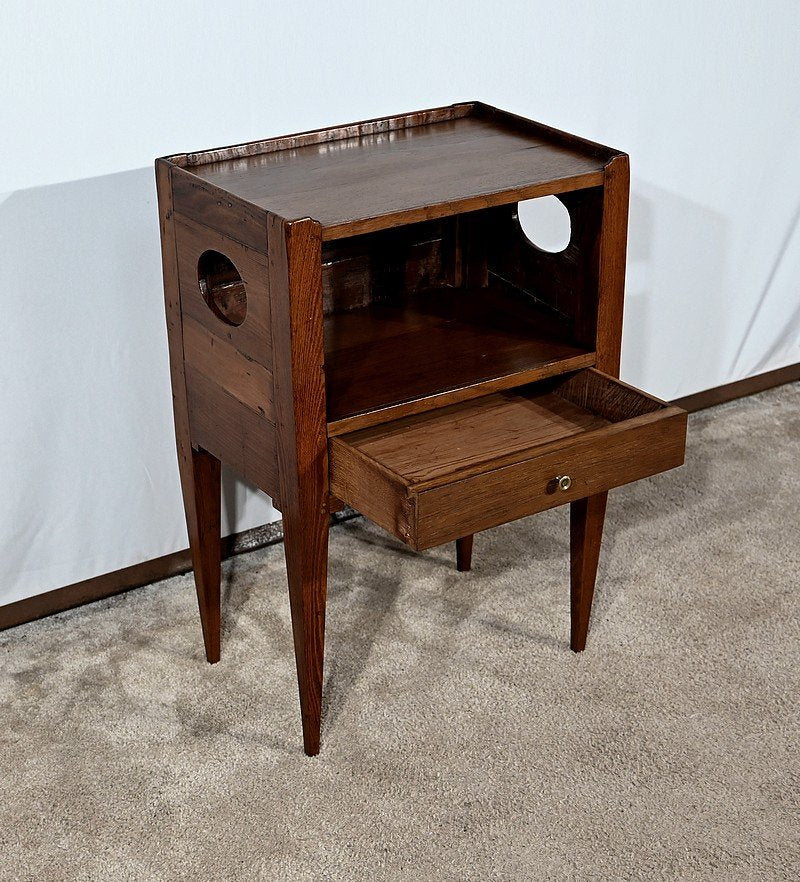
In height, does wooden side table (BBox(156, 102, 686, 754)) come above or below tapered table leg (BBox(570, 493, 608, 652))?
above

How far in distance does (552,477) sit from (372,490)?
0.22m

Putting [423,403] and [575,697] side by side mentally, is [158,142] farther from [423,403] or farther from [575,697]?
Answer: [575,697]

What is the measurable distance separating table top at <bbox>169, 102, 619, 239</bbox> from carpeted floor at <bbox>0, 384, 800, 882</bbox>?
738 millimetres

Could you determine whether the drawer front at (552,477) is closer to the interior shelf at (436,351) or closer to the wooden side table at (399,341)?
the wooden side table at (399,341)

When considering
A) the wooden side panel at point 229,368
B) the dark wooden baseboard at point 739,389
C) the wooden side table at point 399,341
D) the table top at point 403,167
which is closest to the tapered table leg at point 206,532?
the wooden side table at point 399,341

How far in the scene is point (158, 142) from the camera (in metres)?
1.78

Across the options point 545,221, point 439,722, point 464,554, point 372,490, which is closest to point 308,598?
point 372,490

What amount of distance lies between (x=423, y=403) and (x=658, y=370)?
1149mm

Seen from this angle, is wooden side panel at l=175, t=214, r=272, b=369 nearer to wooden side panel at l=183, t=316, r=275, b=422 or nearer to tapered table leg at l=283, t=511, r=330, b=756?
wooden side panel at l=183, t=316, r=275, b=422

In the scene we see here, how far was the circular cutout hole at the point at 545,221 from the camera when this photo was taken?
221cm

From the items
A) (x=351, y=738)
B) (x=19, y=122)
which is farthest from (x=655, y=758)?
(x=19, y=122)

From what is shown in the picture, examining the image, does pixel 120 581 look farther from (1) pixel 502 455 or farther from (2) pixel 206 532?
(1) pixel 502 455

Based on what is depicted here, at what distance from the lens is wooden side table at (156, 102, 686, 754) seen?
141 centimetres

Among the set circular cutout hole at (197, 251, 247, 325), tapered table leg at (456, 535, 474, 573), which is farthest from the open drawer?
tapered table leg at (456, 535, 474, 573)
